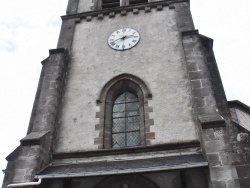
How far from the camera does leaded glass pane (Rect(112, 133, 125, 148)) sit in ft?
30.2

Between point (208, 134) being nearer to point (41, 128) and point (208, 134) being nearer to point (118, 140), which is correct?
point (118, 140)

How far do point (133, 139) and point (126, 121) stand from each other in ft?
2.36

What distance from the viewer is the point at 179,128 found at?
887cm

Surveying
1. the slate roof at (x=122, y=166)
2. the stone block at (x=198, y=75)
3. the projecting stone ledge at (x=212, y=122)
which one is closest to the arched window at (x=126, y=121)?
the slate roof at (x=122, y=166)

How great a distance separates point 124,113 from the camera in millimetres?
10000

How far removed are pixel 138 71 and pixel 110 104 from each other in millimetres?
1540

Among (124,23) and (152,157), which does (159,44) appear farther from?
(152,157)

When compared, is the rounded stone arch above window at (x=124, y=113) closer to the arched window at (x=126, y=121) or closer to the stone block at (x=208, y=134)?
the arched window at (x=126, y=121)

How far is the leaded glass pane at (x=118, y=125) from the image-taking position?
31.5 ft

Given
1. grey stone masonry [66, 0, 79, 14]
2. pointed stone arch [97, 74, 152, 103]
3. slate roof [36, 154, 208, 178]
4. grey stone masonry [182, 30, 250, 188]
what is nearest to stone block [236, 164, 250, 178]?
grey stone masonry [182, 30, 250, 188]

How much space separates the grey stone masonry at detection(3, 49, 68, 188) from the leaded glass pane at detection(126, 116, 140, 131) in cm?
225

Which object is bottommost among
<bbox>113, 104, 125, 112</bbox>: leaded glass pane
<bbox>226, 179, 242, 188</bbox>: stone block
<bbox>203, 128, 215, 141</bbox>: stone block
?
<bbox>226, 179, 242, 188</bbox>: stone block

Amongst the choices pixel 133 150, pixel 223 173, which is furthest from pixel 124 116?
pixel 223 173

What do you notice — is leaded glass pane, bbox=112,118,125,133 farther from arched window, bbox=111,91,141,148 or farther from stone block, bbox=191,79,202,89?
stone block, bbox=191,79,202,89
